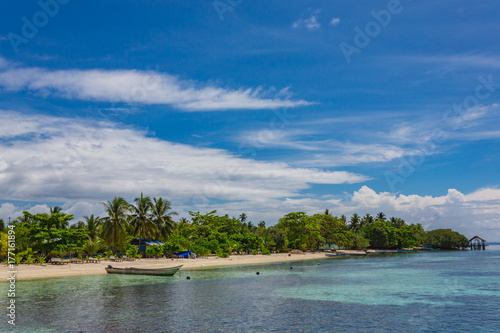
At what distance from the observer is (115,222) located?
226 feet

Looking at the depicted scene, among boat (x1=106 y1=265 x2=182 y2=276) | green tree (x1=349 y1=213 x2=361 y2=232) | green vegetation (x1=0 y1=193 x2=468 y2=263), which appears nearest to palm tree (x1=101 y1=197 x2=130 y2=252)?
green vegetation (x1=0 y1=193 x2=468 y2=263)

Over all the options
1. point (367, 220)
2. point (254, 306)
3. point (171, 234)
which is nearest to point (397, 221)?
point (367, 220)

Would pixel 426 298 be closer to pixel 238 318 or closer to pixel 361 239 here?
pixel 238 318

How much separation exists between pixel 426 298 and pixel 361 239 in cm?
10180

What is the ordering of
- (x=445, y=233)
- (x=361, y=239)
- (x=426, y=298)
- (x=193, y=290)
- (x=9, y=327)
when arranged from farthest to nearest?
1. (x=445, y=233)
2. (x=361, y=239)
3. (x=193, y=290)
4. (x=426, y=298)
5. (x=9, y=327)

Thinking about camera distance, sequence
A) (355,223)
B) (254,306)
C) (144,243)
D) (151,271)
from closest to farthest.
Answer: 1. (254,306)
2. (151,271)
3. (144,243)
4. (355,223)

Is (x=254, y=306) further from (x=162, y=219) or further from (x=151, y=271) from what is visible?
(x=162, y=219)

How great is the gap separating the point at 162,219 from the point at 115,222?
37.7ft

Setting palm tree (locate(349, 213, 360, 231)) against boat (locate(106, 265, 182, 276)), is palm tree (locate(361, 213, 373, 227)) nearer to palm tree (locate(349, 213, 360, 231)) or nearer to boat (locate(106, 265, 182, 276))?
palm tree (locate(349, 213, 360, 231))

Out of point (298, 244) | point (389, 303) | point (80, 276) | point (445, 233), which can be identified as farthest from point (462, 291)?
point (445, 233)

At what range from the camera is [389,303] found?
2784 cm

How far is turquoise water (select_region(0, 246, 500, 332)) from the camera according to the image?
20938mm

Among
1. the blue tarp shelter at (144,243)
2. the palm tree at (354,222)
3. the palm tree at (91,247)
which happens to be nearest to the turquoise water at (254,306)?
the palm tree at (91,247)

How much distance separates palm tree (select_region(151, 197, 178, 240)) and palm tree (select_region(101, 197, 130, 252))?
8731mm
